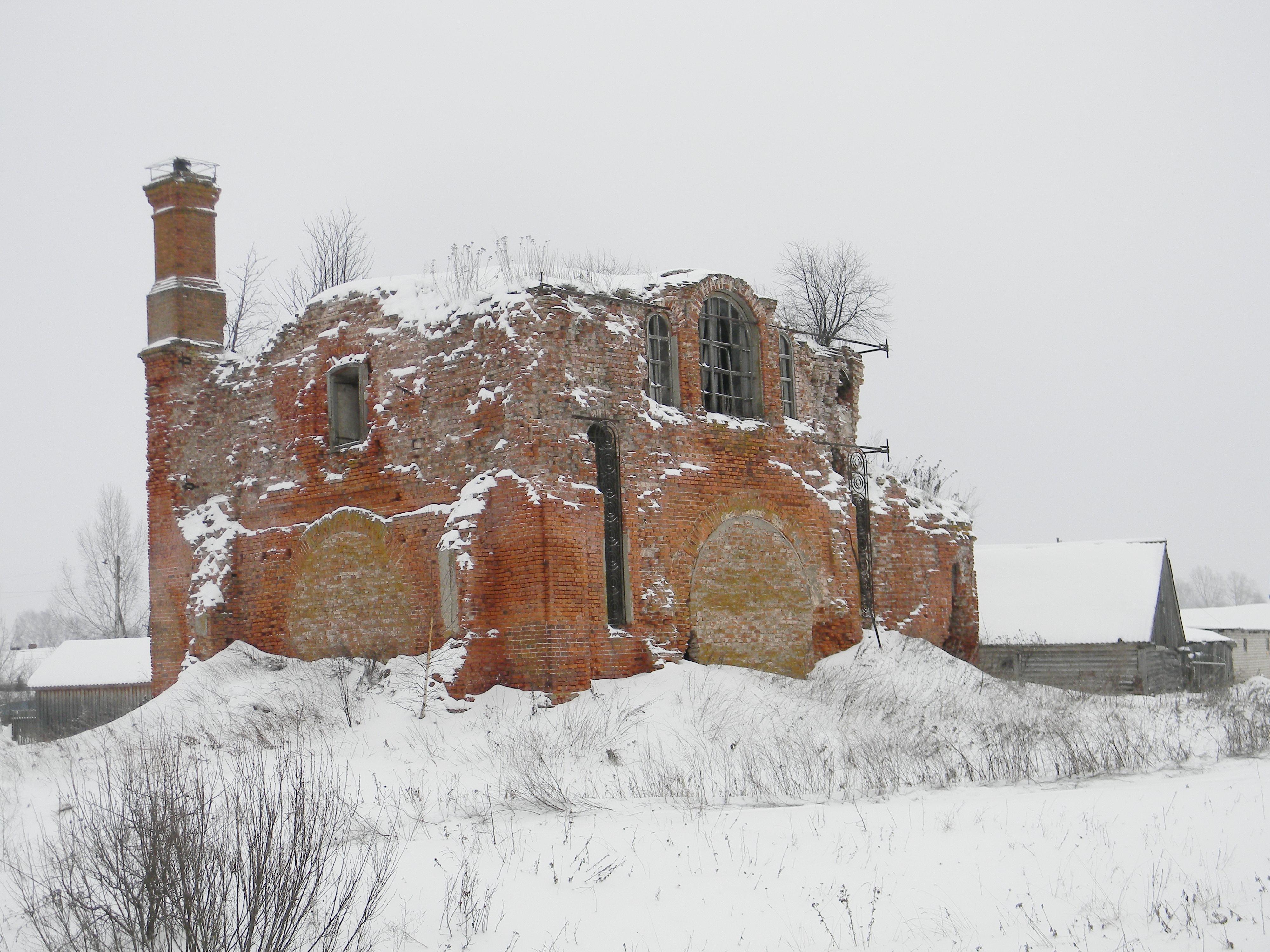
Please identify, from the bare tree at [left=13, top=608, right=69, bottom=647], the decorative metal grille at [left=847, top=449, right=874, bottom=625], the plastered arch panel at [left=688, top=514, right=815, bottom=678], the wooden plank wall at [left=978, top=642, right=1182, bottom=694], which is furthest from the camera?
the bare tree at [left=13, top=608, right=69, bottom=647]

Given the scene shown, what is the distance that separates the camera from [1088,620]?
25.4 m

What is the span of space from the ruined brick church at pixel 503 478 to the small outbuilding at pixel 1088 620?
22.4ft

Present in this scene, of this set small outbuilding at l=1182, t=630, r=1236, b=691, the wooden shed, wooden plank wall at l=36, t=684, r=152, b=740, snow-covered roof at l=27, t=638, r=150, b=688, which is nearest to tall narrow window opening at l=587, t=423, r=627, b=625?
small outbuilding at l=1182, t=630, r=1236, b=691

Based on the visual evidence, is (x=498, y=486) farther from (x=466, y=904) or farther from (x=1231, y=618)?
(x=1231, y=618)

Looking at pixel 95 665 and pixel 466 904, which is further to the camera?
pixel 95 665

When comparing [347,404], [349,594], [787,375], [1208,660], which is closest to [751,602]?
[787,375]

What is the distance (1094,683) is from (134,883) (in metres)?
21.2

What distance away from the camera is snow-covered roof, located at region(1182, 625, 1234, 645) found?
31.3m

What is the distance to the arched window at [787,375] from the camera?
18266 mm

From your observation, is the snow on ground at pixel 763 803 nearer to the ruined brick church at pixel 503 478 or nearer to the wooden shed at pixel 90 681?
the ruined brick church at pixel 503 478

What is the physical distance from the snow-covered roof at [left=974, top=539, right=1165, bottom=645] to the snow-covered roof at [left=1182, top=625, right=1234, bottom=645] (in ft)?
11.1

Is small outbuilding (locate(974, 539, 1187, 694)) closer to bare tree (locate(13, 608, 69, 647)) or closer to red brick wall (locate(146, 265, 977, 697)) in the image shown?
red brick wall (locate(146, 265, 977, 697))

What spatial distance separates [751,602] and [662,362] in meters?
3.53

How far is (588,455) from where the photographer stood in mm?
15375
